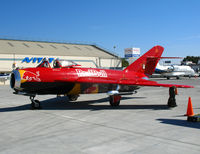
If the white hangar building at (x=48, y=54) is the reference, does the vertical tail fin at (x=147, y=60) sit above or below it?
below

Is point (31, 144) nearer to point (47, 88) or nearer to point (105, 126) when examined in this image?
point (105, 126)

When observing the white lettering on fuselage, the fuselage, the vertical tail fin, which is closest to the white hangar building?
→ the vertical tail fin

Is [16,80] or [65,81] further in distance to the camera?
[65,81]

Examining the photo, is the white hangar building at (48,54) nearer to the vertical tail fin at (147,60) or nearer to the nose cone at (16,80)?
the vertical tail fin at (147,60)

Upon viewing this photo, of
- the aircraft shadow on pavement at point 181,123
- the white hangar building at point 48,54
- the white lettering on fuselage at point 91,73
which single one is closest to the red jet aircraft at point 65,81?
the white lettering on fuselage at point 91,73

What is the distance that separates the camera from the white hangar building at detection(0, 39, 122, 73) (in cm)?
4776

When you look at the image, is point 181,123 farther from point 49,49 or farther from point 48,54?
point 49,49

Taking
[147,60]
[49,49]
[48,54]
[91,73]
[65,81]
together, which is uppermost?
[49,49]

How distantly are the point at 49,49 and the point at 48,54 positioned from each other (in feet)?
12.5

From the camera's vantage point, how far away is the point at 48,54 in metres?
52.8

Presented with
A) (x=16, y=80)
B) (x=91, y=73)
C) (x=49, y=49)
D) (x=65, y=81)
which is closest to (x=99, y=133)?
(x=65, y=81)

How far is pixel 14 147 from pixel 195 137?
5.15 meters

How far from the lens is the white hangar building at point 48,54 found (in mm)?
47763

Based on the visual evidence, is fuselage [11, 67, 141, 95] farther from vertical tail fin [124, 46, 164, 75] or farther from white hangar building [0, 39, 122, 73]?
white hangar building [0, 39, 122, 73]
